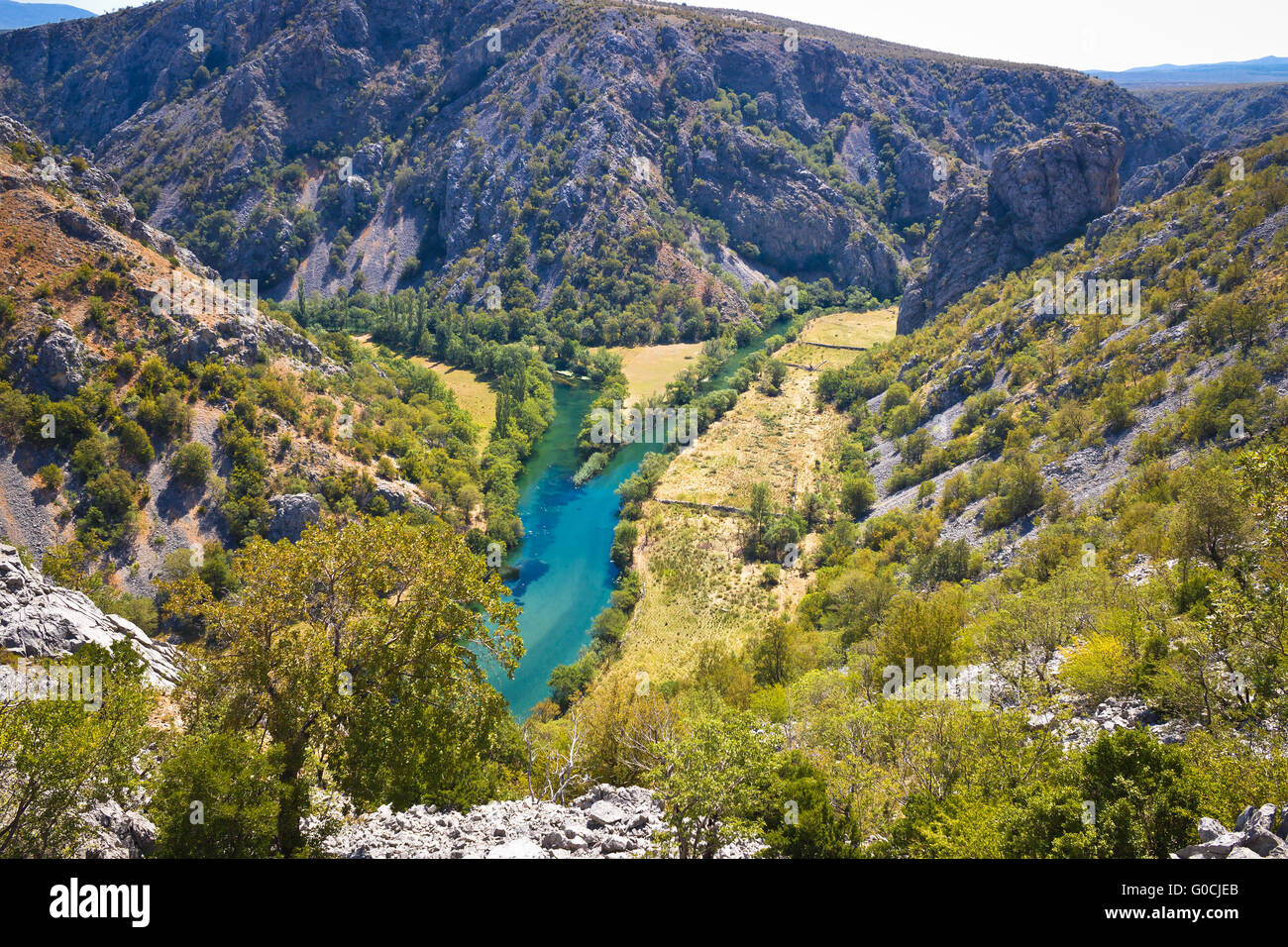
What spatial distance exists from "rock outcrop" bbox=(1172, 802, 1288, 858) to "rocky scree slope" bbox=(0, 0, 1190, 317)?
455 feet

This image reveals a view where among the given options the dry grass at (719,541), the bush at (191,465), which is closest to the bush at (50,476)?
the bush at (191,465)

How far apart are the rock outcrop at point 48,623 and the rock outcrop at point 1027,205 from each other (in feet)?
361

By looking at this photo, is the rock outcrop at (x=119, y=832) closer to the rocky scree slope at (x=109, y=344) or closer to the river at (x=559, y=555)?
the river at (x=559, y=555)

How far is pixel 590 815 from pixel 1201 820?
14.0 metres

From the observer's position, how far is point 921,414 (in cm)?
8181

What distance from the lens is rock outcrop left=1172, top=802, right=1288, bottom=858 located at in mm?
11820

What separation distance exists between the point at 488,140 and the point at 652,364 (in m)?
80.9

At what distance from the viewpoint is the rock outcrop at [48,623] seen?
23.8m

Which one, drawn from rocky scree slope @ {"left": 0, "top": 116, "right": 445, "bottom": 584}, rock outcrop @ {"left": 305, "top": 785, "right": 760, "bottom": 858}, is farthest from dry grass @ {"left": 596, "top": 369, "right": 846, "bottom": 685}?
rock outcrop @ {"left": 305, "top": 785, "right": 760, "bottom": 858}

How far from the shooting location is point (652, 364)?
124m

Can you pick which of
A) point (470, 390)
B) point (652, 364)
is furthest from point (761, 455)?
point (470, 390)

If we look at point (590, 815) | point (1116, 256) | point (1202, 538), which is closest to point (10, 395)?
point (590, 815)

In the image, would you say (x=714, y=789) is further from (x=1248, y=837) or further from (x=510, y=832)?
(x=1248, y=837)
